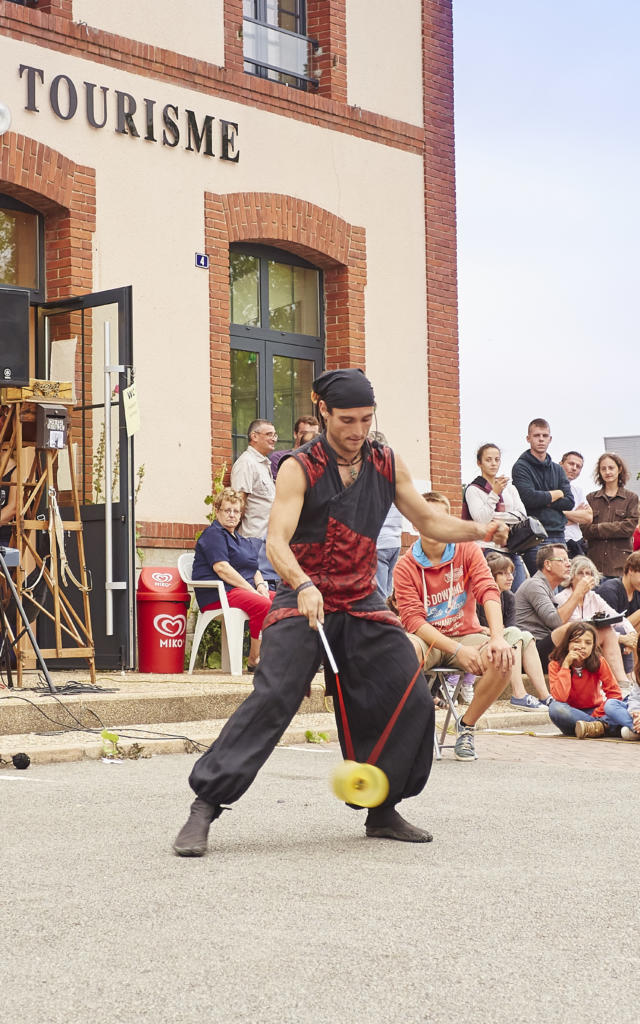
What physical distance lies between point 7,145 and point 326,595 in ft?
26.9

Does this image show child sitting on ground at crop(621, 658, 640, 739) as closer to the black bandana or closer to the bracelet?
the black bandana

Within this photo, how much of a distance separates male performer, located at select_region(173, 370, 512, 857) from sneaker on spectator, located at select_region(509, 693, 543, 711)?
6.53 metres

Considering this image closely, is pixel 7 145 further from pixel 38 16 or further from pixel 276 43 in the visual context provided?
pixel 276 43

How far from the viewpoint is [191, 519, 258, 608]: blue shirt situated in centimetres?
1269

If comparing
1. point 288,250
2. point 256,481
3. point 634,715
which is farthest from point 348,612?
point 288,250

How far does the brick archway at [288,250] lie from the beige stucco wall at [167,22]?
58.5 inches

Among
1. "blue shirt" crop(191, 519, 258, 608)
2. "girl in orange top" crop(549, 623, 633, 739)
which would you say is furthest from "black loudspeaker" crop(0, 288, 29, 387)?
"girl in orange top" crop(549, 623, 633, 739)

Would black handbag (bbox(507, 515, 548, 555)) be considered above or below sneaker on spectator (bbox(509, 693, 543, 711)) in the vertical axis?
above

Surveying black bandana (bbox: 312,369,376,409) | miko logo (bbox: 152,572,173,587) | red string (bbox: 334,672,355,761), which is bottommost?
red string (bbox: 334,672,355,761)

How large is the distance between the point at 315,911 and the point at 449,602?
459 centimetres

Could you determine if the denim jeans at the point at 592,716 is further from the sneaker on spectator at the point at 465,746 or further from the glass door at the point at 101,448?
the glass door at the point at 101,448

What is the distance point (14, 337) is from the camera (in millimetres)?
11344

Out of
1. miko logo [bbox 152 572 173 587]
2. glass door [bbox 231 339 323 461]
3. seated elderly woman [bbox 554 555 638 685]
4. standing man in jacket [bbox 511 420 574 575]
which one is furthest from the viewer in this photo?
glass door [bbox 231 339 323 461]

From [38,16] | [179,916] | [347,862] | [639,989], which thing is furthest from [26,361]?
[639,989]
